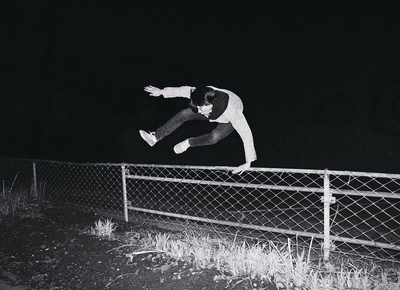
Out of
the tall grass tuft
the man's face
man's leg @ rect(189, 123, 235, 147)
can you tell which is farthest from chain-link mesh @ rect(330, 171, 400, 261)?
the tall grass tuft

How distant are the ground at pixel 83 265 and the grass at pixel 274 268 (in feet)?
0.36

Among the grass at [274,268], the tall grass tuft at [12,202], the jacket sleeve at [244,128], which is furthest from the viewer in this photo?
the tall grass tuft at [12,202]

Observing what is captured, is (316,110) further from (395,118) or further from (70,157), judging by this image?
(70,157)

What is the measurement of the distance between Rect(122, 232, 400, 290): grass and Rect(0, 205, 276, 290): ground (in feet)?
0.36

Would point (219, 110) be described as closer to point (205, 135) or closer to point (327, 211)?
point (205, 135)

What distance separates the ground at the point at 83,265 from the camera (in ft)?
8.89

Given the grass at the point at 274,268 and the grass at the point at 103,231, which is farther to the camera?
the grass at the point at 103,231

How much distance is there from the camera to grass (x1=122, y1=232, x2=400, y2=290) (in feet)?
7.91

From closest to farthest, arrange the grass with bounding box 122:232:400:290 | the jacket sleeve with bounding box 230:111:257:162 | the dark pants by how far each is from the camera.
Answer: the grass with bounding box 122:232:400:290 → the jacket sleeve with bounding box 230:111:257:162 → the dark pants

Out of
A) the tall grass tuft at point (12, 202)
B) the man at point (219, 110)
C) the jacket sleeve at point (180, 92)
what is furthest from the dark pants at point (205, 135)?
the tall grass tuft at point (12, 202)

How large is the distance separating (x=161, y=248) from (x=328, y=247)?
201 centimetres

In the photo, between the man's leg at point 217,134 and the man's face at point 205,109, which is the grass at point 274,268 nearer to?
the man's leg at point 217,134

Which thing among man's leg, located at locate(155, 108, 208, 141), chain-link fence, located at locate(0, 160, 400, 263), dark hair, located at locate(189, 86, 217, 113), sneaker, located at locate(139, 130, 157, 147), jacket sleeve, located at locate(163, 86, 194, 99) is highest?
jacket sleeve, located at locate(163, 86, 194, 99)

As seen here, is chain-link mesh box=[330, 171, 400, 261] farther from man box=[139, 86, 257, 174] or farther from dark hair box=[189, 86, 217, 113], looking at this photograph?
dark hair box=[189, 86, 217, 113]
